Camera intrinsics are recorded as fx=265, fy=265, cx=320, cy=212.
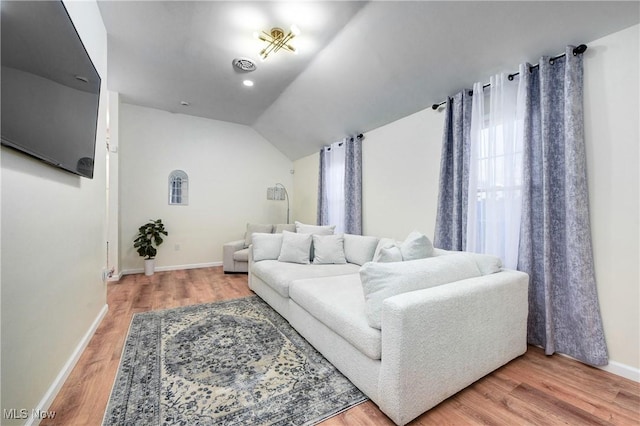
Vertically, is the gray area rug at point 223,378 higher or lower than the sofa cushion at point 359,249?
lower

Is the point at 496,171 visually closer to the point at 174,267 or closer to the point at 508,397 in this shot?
the point at 508,397

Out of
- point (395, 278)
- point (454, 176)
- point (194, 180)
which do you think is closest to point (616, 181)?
point (454, 176)

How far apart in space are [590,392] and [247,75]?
4244mm

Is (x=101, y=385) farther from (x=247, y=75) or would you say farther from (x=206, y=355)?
(x=247, y=75)

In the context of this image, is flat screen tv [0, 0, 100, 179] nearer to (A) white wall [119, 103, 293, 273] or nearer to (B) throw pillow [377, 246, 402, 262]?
(B) throw pillow [377, 246, 402, 262]

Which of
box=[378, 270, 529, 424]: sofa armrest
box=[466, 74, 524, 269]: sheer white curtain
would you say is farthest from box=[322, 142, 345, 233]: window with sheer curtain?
box=[378, 270, 529, 424]: sofa armrest

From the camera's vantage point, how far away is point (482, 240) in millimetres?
2490

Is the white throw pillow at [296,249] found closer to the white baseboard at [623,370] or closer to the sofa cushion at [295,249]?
the sofa cushion at [295,249]

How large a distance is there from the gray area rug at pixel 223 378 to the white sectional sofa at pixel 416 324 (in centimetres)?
16

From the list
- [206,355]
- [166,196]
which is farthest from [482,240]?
[166,196]

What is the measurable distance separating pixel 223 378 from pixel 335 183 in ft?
11.4

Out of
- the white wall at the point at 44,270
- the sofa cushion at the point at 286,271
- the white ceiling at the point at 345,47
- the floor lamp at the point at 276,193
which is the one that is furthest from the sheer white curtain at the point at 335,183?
the white wall at the point at 44,270

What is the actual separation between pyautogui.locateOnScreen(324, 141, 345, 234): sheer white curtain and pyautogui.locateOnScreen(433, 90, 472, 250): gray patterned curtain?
1.81m

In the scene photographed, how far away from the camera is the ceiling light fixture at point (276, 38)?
250 cm
